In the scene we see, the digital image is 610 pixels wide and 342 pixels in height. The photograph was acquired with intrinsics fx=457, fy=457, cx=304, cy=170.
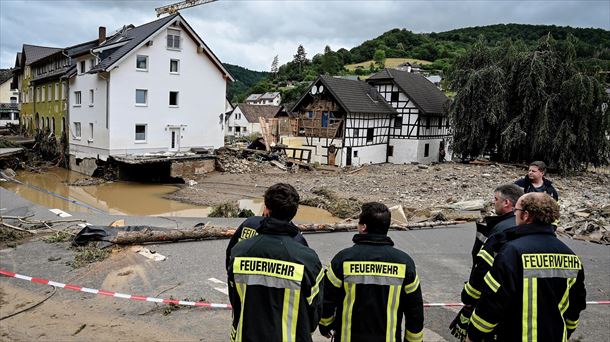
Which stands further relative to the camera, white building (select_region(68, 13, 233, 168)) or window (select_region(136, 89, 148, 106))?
window (select_region(136, 89, 148, 106))

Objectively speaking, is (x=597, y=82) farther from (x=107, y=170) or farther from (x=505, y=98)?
(x=107, y=170)

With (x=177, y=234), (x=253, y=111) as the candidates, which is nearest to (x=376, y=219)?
(x=177, y=234)

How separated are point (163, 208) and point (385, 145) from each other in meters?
22.1

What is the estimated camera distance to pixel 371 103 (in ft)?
118

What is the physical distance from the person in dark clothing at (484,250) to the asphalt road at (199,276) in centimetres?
162

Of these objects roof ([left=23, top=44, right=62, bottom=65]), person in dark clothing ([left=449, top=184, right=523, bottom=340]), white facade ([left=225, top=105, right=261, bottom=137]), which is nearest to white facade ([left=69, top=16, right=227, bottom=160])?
roof ([left=23, top=44, right=62, bottom=65])

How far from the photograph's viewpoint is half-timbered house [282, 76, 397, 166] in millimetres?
33375

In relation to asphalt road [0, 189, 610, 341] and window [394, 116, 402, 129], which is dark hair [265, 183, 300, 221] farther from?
window [394, 116, 402, 129]

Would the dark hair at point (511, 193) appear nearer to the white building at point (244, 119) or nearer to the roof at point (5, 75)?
the white building at point (244, 119)

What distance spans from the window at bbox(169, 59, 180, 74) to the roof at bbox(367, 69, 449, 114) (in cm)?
1649

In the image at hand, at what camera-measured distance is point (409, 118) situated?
37.2 meters

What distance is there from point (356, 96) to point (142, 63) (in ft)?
51.0

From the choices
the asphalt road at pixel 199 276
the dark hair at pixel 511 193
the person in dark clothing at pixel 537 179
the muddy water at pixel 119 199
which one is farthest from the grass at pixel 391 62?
the dark hair at pixel 511 193

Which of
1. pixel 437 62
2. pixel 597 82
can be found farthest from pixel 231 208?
pixel 437 62
